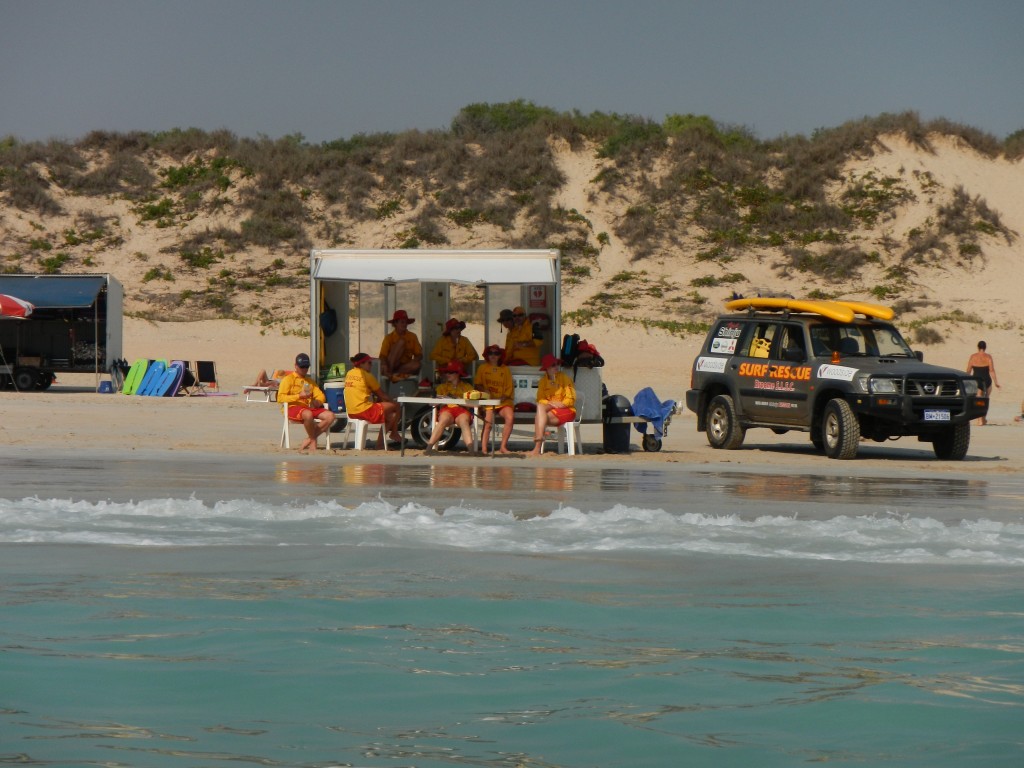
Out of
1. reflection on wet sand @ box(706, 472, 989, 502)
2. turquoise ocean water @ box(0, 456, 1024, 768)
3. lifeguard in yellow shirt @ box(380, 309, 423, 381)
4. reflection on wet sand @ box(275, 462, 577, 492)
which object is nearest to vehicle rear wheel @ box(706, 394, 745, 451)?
reflection on wet sand @ box(706, 472, 989, 502)

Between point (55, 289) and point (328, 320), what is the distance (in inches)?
452

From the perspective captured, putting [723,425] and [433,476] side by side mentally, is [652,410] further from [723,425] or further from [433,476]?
[433,476]

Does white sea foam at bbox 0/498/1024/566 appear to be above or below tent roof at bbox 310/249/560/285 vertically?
below

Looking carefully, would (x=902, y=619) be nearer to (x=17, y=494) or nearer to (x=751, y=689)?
(x=751, y=689)

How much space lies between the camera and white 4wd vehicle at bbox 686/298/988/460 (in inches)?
661

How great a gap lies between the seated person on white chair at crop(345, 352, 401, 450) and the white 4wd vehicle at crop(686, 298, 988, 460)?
4277 millimetres

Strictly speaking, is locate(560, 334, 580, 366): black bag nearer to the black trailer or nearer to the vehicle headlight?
the vehicle headlight

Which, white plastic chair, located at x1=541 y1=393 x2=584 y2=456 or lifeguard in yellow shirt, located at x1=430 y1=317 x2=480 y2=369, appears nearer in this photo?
white plastic chair, located at x1=541 y1=393 x2=584 y2=456

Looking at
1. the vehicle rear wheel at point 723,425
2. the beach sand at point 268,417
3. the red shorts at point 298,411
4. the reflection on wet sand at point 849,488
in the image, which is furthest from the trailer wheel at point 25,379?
the reflection on wet sand at point 849,488

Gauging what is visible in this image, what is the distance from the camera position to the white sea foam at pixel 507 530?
1054 cm

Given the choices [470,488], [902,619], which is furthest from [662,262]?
[902,619]

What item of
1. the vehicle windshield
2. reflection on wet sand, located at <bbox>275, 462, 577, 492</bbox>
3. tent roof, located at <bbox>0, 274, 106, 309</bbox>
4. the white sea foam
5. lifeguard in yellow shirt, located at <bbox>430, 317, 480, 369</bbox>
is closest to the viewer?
the white sea foam

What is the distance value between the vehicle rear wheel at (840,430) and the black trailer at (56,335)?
16.0m

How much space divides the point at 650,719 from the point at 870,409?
1044cm
